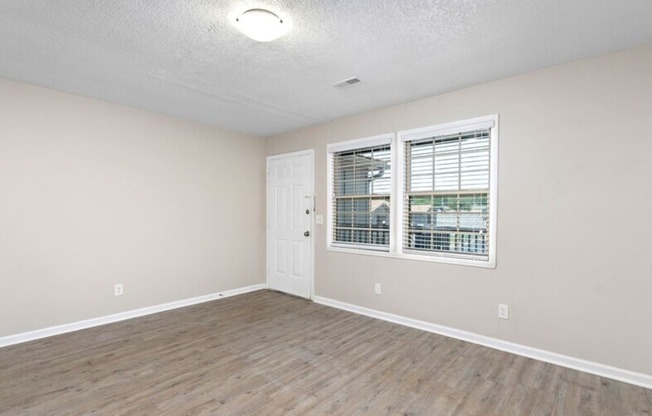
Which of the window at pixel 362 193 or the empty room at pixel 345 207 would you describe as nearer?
the empty room at pixel 345 207

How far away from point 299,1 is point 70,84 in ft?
8.77

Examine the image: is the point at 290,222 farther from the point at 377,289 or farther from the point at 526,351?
the point at 526,351

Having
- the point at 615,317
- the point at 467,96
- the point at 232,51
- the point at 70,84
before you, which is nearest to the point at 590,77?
the point at 467,96

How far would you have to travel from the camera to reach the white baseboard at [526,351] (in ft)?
8.08

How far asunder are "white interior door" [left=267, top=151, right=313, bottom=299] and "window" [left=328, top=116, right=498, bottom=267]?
1.59 ft

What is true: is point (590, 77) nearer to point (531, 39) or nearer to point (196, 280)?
point (531, 39)

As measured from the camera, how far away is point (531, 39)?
7.70 ft

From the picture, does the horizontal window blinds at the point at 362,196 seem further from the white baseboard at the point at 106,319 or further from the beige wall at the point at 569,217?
the white baseboard at the point at 106,319

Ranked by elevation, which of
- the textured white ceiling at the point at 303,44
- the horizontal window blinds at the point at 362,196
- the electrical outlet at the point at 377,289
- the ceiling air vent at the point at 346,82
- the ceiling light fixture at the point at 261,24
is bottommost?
the electrical outlet at the point at 377,289

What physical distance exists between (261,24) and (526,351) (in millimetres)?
3366

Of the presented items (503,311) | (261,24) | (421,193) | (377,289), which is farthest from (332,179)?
(261,24)

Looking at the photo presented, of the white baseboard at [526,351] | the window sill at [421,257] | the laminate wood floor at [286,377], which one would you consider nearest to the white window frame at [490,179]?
the window sill at [421,257]

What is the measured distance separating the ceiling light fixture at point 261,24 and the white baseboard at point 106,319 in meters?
3.49

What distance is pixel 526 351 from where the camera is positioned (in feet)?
9.48
